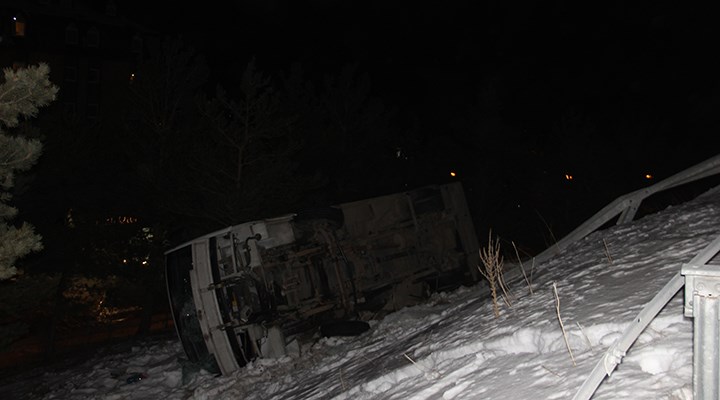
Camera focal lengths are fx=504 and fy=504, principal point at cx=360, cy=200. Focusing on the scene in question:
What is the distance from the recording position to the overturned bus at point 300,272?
27.6 ft

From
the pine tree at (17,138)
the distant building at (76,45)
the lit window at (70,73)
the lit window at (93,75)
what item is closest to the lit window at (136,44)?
the distant building at (76,45)

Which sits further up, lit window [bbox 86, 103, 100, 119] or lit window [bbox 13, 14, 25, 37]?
lit window [bbox 13, 14, 25, 37]

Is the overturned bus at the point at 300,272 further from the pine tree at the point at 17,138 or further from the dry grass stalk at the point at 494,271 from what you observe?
the dry grass stalk at the point at 494,271

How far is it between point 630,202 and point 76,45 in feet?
124

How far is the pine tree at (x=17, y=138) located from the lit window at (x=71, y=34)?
3461cm

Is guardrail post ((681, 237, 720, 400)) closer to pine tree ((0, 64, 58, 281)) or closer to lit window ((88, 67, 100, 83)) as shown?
pine tree ((0, 64, 58, 281))

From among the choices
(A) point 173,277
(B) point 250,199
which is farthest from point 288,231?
(B) point 250,199

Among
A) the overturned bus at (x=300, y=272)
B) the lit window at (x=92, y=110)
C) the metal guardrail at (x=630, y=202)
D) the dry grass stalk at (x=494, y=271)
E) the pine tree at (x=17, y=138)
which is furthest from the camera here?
the lit window at (x=92, y=110)

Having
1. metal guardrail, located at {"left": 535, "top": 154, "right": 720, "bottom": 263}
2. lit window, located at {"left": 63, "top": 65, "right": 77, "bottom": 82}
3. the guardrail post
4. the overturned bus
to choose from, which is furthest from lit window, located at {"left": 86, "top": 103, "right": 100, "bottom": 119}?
the guardrail post

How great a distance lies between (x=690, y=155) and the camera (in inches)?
1518

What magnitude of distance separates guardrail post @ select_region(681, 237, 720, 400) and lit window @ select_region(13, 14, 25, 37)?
40.6 metres

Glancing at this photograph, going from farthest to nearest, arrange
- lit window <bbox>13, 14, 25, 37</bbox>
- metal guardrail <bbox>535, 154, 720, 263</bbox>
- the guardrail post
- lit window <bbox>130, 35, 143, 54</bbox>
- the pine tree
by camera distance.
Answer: lit window <bbox>130, 35, 143, 54</bbox> < lit window <bbox>13, 14, 25, 37</bbox> < metal guardrail <bbox>535, 154, 720, 263</bbox> < the pine tree < the guardrail post

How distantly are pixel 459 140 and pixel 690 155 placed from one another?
19.6 metres

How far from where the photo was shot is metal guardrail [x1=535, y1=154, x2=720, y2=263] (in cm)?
800
